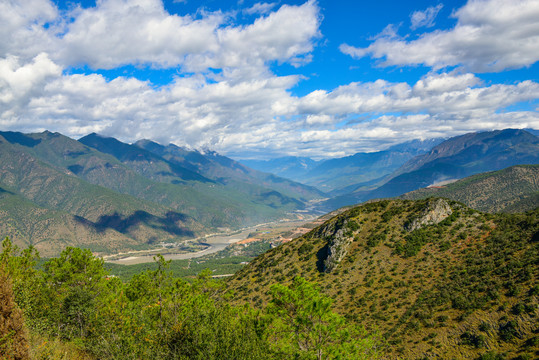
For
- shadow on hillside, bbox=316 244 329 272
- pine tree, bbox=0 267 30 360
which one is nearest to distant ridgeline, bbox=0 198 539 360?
pine tree, bbox=0 267 30 360

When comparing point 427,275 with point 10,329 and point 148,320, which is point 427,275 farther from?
point 10,329

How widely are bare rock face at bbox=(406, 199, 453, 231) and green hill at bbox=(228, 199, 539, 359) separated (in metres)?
0.26

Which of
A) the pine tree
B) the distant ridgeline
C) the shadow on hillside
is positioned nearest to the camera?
the pine tree

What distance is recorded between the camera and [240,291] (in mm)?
82312

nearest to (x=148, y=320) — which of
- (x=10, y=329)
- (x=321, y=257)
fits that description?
(x=10, y=329)

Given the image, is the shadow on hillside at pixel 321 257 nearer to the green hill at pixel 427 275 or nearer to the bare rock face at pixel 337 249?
the green hill at pixel 427 275

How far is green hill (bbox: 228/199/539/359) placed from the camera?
4150 cm

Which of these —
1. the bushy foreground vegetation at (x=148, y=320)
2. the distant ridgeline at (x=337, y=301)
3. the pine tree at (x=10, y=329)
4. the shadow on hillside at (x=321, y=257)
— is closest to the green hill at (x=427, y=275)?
the distant ridgeline at (x=337, y=301)

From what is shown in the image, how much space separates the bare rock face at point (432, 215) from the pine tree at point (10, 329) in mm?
78094

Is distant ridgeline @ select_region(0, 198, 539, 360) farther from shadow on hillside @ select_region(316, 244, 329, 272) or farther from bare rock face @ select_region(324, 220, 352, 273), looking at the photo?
shadow on hillside @ select_region(316, 244, 329, 272)

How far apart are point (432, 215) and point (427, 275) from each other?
2218 cm

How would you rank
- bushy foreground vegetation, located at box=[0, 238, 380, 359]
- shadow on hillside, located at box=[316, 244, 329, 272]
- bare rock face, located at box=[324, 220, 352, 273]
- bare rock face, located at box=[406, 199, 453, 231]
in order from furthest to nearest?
1. shadow on hillside, located at box=[316, 244, 329, 272]
2. bare rock face, located at box=[406, 199, 453, 231]
3. bare rock face, located at box=[324, 220, 352, 273]
4. bushy foreground vegetation, located at box=[0, 238, 380, 359]

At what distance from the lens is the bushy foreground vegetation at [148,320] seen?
2258cm

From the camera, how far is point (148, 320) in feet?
99.8
